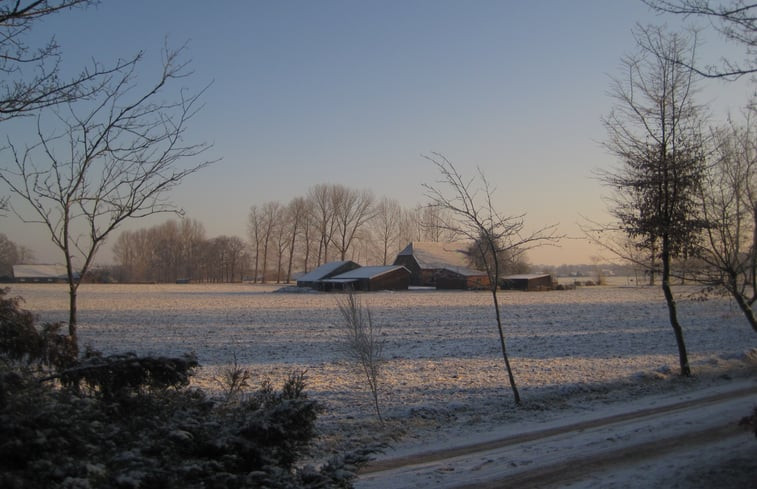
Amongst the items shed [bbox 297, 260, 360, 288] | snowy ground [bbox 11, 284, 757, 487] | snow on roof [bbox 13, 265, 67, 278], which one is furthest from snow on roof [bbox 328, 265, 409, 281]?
snow on roof [bbox 13, 265, 67, 278]

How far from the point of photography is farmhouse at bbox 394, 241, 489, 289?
74.6 meters

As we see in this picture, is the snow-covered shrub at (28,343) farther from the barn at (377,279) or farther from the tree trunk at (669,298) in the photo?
the barn at (377,279)

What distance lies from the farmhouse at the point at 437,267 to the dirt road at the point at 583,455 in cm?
6331

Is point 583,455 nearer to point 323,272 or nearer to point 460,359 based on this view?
point 460,359

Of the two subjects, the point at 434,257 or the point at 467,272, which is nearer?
the point at 467,272

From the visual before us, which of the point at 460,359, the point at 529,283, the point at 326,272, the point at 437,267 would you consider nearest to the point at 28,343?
the point at 460,359

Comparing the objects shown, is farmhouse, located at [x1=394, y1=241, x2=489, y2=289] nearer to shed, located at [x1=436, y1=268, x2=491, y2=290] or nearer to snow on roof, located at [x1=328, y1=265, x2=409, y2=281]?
shed, located at [x1=436, y1=268, x2=491, y2=290]

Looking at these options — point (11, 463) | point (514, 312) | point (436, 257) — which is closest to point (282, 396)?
point (11, 463)

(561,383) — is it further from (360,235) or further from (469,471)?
(360,235)

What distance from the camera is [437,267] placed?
78875 millimetres

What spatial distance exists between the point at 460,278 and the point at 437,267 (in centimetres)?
506

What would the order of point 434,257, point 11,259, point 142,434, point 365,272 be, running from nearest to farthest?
point 142,434, point 365,272, point 434,257, point 11,259

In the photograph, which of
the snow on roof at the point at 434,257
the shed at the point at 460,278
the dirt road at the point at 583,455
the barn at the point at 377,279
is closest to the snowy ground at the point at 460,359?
the dirt road at the point at 583,455

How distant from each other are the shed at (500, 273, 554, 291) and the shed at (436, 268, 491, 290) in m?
2.82
